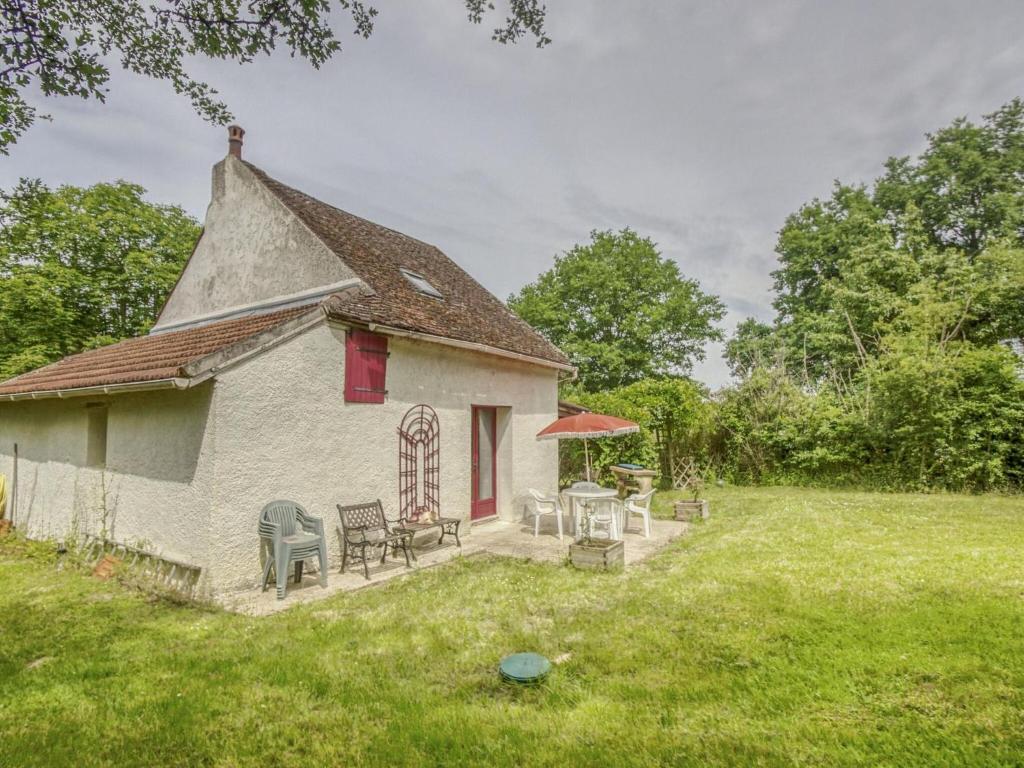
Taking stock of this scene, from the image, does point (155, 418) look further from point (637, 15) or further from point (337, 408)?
point (637, 15)

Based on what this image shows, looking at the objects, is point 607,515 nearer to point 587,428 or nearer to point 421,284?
point 587,428

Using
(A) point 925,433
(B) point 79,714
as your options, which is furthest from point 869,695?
(A) point 925,433

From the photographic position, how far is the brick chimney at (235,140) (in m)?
11.0

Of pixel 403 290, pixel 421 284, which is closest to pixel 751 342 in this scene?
pixel 421 284

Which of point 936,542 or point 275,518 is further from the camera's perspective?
point 936,542

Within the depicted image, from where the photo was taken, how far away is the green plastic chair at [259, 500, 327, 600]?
622cm

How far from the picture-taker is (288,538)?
6.60 m

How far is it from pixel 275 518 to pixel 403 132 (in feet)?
23.9

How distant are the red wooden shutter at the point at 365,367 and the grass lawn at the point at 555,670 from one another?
10.1ft

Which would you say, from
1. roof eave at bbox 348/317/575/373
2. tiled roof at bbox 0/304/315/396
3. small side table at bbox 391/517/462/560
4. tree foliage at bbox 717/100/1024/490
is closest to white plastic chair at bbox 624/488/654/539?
small side table at bbox 391/517/462/560

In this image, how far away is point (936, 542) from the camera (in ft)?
27.5

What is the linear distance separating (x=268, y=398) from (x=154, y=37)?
178 inches

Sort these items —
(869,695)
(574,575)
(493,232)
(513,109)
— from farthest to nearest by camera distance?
(493,232), (513,109), (574,575), (869,695)

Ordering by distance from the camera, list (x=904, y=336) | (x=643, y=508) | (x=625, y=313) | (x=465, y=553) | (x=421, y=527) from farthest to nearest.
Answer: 1. (x=625, y=313)
2. (x=904, y=336)
3. (x=643, y=508)
4. (x=465, y=553)
5. (x=421, y=527)
